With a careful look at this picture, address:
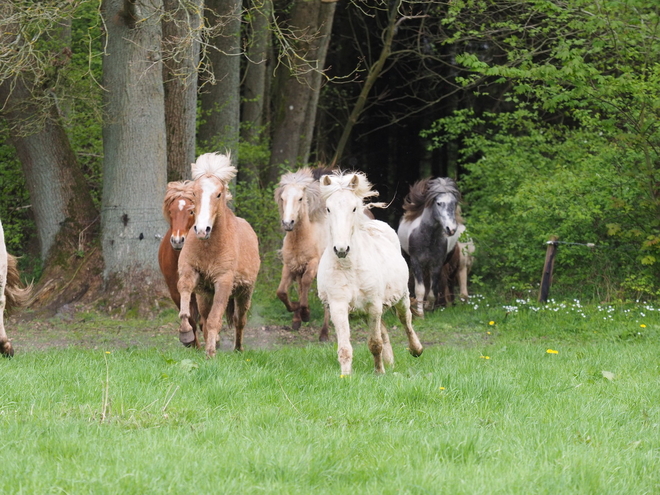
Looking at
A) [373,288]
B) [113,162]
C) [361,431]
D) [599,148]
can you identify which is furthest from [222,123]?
[361,431]

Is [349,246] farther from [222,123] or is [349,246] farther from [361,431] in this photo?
[222,123]

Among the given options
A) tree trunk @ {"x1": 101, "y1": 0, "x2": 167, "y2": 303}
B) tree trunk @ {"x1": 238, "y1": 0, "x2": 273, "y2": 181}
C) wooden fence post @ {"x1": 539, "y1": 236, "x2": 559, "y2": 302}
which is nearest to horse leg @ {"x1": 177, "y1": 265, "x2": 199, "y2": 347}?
tree trunk @ {"x1": 101, "y1": 0, "x2": 167, "y2": 303}

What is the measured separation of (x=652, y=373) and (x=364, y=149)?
2029 cm

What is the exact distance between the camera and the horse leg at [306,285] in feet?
42.2

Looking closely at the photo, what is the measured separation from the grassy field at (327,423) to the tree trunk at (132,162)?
4.47 meters

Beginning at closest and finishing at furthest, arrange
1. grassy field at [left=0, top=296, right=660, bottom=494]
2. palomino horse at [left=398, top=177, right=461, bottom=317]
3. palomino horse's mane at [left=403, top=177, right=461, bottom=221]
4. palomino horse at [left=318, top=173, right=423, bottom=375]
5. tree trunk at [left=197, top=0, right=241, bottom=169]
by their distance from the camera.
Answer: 1. grassy field at [left=0, top=296, right=660, bottom=494]
2. palomino horse at [left=318, top=173, right=423, bottom=375]
3. palomino horse at [left=398, top=177, right=461, bottom=317]
4. palomino horse's mane at [left=403, top=177, right=461, bottom=221]
5. tree trunk at [left=197, top=0, right=241, bottom=169]

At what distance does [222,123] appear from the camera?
1781 centimetres

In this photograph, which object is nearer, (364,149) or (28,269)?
(28,269)

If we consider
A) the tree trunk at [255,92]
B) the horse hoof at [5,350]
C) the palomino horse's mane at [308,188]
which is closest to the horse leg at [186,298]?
the horse hoof at [5,350]

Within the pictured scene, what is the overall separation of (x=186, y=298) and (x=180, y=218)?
4.12ft

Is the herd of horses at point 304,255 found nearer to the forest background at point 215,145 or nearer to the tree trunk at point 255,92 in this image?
the forest background at point 215,145

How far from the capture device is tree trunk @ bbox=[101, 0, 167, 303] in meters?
13.3

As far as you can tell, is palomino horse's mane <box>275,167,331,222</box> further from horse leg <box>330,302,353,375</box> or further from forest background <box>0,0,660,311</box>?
horse leg <box>330,302,353,375</box>

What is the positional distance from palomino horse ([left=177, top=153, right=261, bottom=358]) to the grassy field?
493mm
